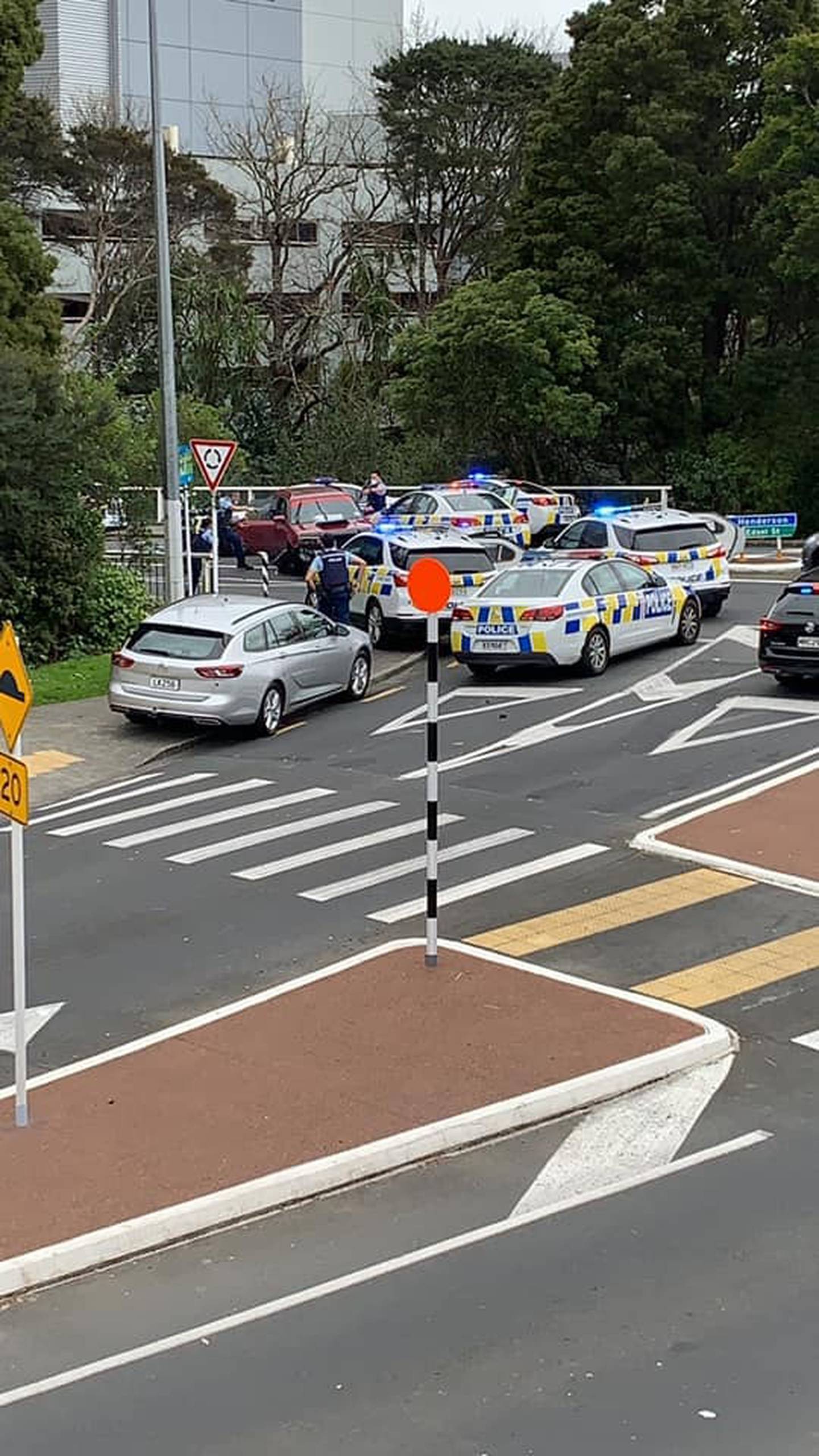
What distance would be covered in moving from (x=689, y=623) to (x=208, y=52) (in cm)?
5014

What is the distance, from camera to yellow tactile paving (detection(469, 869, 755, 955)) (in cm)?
1143

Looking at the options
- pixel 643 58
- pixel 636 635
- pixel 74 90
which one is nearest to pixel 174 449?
pixel 636 635

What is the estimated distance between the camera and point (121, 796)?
1658 centimetres

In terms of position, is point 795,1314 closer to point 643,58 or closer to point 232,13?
point 643,58

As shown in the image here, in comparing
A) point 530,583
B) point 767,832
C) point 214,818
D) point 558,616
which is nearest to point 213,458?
point 530,583

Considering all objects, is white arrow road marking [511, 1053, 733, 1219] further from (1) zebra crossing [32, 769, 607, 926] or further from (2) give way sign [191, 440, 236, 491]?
(2) give way sign [191, 440, 236, 491]

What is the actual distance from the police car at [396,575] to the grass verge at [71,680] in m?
3.74

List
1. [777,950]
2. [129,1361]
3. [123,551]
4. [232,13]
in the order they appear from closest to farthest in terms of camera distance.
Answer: [129,1361] < [777,950] < [123,551] < [232,13]

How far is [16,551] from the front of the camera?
75.6 feet

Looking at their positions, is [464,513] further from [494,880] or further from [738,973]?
[738,973]

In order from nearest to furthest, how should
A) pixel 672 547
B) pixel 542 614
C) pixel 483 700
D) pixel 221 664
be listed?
pixel 221 664
pixel 483 700
pixel 542 614
pixel 672 547

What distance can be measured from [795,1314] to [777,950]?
16.9ft

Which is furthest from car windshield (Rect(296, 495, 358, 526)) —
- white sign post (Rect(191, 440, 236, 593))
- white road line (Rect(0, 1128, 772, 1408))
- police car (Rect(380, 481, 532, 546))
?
white road line (Rect(0, 1128, 772, 1408))

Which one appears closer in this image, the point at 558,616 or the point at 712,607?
the point at 558,616
